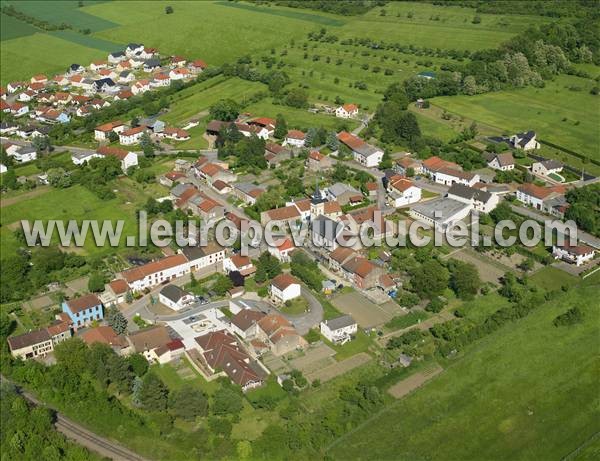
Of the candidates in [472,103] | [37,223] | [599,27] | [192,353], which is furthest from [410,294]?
[599,27]

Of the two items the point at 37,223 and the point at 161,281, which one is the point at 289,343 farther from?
the point at 37,223

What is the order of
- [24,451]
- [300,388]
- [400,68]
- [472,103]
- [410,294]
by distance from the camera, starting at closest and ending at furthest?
1. [24,451]
2. [300,388]
3. [410,294]
4. [472,103]
5. [400,68]

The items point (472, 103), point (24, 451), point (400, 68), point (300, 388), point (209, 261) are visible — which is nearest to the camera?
point (24, 451)

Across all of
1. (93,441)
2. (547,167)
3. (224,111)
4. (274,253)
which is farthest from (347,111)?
(93,441)

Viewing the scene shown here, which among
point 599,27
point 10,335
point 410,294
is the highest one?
point 599,27

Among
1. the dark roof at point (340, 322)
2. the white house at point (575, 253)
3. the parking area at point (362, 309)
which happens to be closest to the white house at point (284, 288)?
the parking area at point (362, 309)

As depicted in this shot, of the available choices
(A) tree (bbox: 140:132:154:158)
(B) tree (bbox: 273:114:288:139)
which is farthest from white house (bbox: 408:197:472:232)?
(A) tree (bbox: 140:132:154:158)
